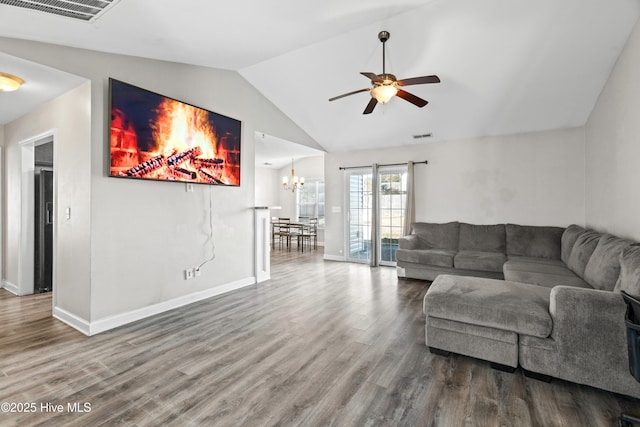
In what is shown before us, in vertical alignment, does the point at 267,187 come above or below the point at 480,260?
above

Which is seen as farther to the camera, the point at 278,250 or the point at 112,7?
the point at 278,250

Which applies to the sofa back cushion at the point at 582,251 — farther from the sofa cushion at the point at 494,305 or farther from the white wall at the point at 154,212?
the white wall at the point at 154,212

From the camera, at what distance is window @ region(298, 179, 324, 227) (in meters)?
9.79

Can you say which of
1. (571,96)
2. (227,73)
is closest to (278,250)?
(227,73)

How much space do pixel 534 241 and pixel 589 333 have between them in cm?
314

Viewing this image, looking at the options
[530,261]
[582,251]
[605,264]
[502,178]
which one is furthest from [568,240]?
[605,264]

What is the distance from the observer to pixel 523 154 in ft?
16.7

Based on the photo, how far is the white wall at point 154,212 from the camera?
3.02 meters

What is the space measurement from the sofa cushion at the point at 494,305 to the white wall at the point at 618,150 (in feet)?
4.47

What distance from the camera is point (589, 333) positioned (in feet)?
6.55

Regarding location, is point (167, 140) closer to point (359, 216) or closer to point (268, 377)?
point (268, 377)

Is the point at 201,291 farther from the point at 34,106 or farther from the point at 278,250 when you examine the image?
the point at 278,250

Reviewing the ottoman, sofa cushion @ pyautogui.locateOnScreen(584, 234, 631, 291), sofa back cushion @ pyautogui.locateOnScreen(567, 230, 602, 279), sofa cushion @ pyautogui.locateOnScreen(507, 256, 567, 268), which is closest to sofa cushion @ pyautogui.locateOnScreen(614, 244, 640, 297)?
sofa cushion @ pyautogui.locateOnScreen(584, 234, 631, 291)

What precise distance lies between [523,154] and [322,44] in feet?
12.5
